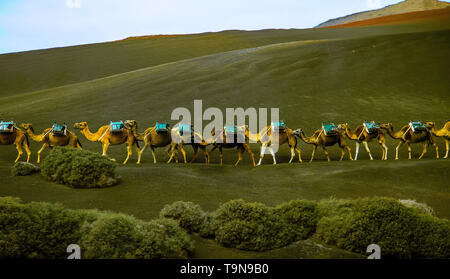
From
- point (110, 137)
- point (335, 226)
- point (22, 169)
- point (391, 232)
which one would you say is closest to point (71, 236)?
point (335, 226)

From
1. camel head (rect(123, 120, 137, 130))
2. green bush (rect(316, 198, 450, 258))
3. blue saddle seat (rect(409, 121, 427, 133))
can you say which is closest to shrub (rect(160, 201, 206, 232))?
green bush (rect(316, 198, 450, 258))

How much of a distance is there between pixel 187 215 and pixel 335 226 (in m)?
3.23

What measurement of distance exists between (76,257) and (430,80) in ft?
114

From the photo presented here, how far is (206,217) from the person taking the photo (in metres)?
10.8

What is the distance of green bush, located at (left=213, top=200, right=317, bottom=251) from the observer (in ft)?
31.3

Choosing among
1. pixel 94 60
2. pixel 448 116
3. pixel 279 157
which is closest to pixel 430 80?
pixel 448 116

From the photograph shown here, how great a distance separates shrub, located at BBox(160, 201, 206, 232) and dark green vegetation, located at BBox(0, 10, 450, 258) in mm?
430

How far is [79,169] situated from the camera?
1487cm

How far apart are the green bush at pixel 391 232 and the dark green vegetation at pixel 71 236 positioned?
10.6 ft

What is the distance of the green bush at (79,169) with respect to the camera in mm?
14844

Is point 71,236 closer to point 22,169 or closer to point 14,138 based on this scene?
point 22,169

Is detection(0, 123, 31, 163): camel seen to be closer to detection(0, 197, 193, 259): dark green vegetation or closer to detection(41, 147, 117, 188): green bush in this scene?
detection(41, 147, 117, 188): green bush

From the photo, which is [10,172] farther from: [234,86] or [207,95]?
[234,86]

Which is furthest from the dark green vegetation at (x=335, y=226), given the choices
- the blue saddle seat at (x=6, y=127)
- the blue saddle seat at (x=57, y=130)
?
the blue saddle seat at (x=6, y=127)
